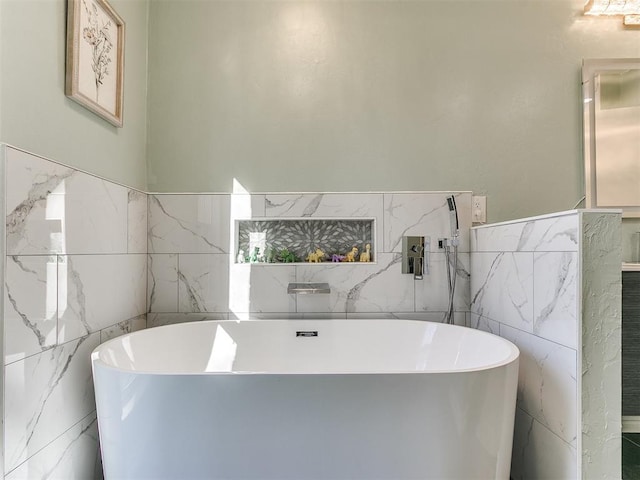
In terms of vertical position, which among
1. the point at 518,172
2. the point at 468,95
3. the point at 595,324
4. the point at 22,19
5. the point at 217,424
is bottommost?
the point at 217,424

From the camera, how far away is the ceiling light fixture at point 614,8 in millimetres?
1893

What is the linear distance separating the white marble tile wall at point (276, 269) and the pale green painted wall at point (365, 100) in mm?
113

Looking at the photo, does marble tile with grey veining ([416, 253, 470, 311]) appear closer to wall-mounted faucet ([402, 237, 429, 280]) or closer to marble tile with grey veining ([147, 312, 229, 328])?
wall-mounted faucet ([402, 237, 429, 280])

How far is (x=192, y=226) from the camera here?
189 cm

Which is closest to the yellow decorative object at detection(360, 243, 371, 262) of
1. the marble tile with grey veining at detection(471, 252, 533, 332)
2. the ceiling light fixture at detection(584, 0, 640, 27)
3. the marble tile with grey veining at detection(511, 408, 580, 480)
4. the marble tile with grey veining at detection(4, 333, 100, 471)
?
→ the marble tile with grey veining at detection(471, 252, 533, 332)

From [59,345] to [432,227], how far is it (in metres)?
1.76

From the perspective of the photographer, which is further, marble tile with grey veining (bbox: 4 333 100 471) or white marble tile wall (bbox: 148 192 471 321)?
white marble tile wall (bbox: 148 192 471 321)

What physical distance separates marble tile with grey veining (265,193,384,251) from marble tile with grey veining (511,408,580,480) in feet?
3.39

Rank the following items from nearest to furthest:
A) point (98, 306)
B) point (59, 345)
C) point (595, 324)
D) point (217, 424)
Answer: point (217, 424) < point (595, 324) < point (59, 345) < point (98, 306)

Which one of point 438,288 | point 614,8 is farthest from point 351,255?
point 614,8

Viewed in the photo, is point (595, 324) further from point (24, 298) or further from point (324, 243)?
point (24, 298)

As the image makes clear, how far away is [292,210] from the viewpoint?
1.90 m

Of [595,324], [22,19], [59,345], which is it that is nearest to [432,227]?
[595,324]

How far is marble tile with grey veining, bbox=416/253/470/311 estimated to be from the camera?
189 cm
